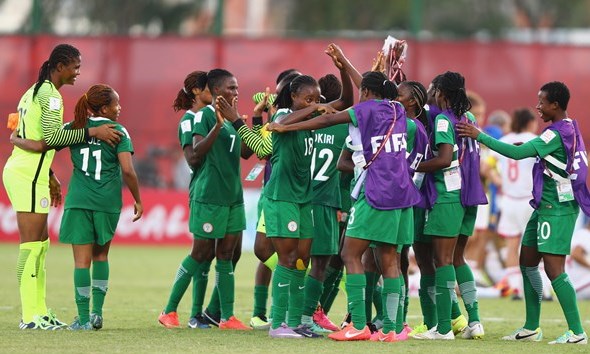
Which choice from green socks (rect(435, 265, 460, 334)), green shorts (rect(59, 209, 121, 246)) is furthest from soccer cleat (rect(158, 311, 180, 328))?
green socks (rect(435, 265, 460, 334))

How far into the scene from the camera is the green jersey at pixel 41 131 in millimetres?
10398

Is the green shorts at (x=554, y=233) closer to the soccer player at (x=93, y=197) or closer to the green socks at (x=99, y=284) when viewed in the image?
the soccer player at (x=93, y=197)

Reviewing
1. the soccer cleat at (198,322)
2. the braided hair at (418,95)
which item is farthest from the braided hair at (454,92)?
the soccer cleat at (198,322)

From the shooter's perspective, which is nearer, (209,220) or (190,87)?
(209,220)

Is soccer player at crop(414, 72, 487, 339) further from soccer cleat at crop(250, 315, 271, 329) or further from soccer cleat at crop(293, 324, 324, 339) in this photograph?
soccer cleat at crop(250, 315, 271, 329)

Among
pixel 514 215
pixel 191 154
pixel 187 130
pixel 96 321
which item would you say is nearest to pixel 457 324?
pixel 191 154

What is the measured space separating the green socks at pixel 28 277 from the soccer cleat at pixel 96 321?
18.6 inches

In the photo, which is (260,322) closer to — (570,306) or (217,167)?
(217,167)

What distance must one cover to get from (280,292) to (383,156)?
1424 mm

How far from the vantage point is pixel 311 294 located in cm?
1056

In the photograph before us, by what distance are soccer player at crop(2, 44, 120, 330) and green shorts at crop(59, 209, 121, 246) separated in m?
0.27

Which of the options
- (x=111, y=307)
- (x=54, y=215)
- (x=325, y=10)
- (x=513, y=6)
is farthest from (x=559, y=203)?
(x=513, y=6)

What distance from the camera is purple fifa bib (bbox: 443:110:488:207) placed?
34.0 ft

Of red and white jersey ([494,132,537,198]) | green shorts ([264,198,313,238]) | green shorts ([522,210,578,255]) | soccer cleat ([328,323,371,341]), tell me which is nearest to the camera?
soccer cleat ([328,323,371,341])
